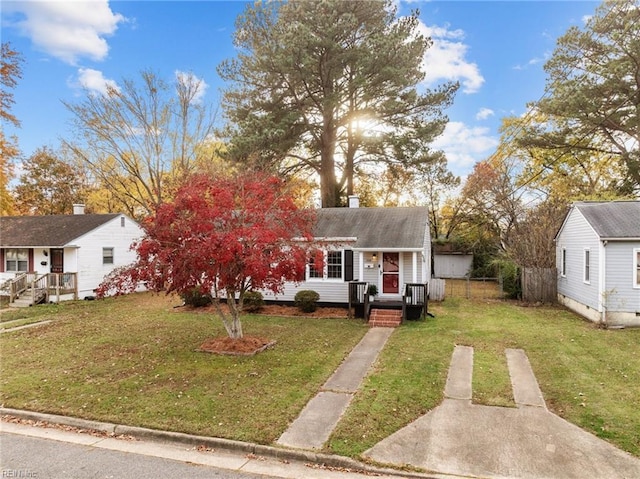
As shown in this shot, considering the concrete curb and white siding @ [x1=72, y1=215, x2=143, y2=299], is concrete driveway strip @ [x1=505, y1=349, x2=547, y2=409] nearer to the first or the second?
the concrete curb

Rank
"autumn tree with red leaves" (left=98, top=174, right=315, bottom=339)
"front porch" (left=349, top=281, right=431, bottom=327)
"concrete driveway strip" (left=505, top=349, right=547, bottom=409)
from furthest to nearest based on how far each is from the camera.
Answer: "front porch" (left=349, top=281, right=431, bottom=327), "autumn tree with red leaves" (left=98, top=174, right=315, bottom=339), "concrete driveway strip" (left=505, top=349, right=547, bottom=409)

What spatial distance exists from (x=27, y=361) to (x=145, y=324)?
4293mm

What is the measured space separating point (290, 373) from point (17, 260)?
64.2ft

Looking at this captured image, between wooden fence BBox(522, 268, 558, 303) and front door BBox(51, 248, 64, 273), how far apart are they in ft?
72.6

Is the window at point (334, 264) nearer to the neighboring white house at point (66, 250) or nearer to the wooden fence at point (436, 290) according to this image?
the wooden fence at point (436, 290)

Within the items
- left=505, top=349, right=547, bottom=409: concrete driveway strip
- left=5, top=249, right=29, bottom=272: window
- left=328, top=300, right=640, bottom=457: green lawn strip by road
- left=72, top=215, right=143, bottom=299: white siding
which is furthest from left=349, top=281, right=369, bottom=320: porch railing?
left=5, top=249, right=29, bottom=272: window

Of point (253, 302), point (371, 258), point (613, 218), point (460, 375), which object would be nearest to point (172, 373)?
point (460, 375)

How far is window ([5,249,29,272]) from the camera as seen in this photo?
2020 cm

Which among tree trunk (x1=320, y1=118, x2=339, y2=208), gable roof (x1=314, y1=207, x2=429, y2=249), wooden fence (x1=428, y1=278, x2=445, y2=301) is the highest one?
tree trunk (x1=320, y1=118, x2=339, y2=208)

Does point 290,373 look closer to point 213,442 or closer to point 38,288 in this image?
point 213,442

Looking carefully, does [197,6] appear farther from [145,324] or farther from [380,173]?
[380,173]

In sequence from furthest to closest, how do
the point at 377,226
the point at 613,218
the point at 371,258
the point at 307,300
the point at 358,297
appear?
1. the point at 377,226
2. the point at 371,258
3. the point at 307,300
4. the point at 358,297
5. the point at 613,218

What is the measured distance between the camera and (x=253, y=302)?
15703 millimetres

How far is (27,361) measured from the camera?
911 cm
